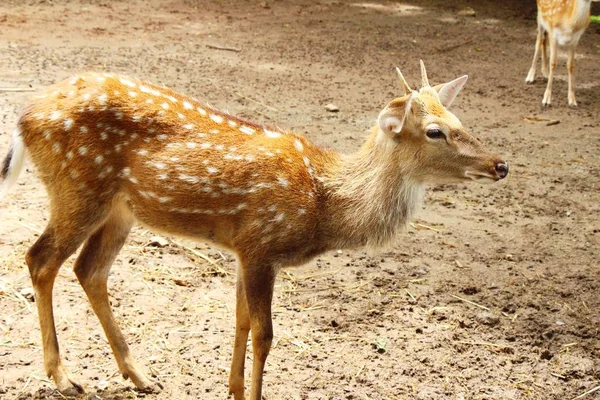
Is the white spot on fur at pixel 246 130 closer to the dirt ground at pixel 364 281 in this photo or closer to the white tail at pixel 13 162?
the white tail at pixel 13 162

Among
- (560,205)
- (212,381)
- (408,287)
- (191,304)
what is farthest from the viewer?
(560,205)

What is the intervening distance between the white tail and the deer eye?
1.94 metres

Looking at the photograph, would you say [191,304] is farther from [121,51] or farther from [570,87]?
[570,87]

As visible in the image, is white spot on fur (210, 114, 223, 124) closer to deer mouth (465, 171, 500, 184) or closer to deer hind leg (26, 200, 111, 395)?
deer hind leg (26, 200, 111, 395)

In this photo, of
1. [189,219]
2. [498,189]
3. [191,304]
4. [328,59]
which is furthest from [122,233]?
[328,59]

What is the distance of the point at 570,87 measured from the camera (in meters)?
9.33

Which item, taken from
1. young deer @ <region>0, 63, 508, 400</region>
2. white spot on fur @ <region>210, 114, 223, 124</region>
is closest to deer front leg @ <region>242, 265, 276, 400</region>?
young deer @ <region>0, 63, 508, 400</region>

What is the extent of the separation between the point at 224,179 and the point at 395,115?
849 millimetres

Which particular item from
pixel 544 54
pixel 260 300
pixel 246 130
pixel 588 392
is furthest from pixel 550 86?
pixel 260 300

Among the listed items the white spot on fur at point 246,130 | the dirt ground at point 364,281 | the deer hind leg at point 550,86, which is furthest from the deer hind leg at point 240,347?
the deer hind leg at point 550,86

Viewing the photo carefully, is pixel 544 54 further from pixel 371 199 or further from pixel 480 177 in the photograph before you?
pixel 371 199

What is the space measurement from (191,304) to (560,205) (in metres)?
3.20

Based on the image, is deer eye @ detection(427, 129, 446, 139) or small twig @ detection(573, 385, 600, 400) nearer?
deer eye @ detection(427, 129, 446, 139)

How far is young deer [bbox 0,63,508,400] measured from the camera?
3701 mm
